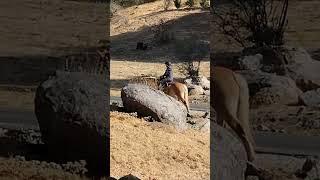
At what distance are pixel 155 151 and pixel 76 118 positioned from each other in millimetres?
4310

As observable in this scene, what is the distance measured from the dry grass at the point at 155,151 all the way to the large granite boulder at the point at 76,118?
9.00 feet

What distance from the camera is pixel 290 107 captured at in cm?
534

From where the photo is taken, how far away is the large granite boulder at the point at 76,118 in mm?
6047

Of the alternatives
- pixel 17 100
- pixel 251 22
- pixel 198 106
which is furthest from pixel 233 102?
pixel 198 106

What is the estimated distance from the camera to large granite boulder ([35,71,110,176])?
6.05 m

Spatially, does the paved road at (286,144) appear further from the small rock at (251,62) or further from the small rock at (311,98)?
the small rock at (251,62)

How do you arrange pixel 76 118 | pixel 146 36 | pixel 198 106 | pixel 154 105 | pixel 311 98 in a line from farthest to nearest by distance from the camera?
pixel 146 36, pixel 198 106, pixel 154 105, pixel 76 118, pixel 311 98

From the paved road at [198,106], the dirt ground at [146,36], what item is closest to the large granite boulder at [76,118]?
the paved road at [198,106]

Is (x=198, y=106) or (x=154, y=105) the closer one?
(x=154, y=105)

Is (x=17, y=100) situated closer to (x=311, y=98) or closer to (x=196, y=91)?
(x=311, y=98)

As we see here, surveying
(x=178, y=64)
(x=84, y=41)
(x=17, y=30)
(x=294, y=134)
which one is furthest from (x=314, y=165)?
(x=178, y=64)

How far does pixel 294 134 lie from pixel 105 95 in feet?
6.06

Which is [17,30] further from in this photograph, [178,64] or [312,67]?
[178,64]

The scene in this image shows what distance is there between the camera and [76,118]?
613 centimetres
